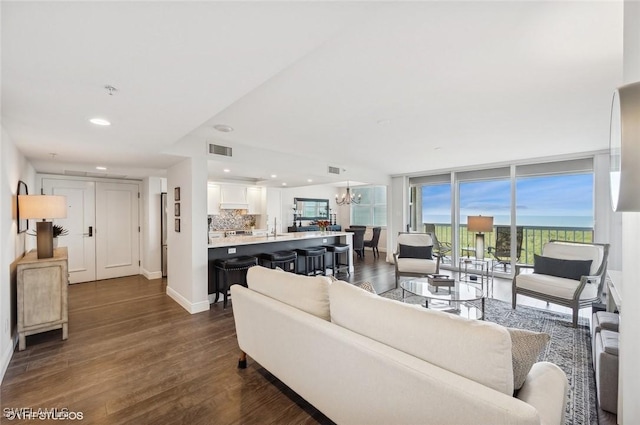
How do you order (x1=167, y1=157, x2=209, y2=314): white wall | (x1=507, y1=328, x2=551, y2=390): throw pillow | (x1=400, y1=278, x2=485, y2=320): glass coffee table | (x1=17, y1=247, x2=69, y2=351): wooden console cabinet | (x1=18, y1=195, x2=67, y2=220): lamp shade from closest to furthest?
1. (x1=507, y1=328, x2=551, y2=390): throw pillow
2. (x1=17, y1=247, x2=69, y2=351): wooden console cabinet
3. (x1=18, y1=195, x2=67, y2=220): lamp shade
4. (x1=400, y1=278, x2=485, y2=320): glass coffee table
5. (x1=167, y1=157, x2=209, y2=314): white wall

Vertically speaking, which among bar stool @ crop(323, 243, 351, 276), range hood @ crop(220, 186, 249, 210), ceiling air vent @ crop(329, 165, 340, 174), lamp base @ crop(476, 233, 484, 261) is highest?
ceiling air vent @ crop(329, 165, 340, 174)

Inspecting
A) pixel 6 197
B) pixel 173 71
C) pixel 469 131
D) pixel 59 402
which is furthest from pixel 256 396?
pixel 469 131

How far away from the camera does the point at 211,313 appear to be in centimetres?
377

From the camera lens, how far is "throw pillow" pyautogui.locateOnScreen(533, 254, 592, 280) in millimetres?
3561

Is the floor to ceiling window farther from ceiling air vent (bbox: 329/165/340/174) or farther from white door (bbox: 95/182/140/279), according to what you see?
white door (bbox: 95/182/140/279)

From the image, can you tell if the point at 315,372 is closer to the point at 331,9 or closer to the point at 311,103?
the point at 331,9

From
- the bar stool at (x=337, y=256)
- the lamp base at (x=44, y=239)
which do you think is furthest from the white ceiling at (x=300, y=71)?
the bar stool at (x=337, y=256)

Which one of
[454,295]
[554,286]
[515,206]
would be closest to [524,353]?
[454,295]

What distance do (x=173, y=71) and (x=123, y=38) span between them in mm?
312

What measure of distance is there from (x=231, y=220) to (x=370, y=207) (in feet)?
16.3

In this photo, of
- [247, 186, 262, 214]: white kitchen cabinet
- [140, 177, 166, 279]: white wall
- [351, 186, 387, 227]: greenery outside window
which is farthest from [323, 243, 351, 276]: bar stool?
[351, 186, 387, 227]: greenery outside window

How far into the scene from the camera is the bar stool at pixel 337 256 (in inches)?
225

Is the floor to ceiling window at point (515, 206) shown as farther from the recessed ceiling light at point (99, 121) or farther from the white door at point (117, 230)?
the white door at point (117, 230)

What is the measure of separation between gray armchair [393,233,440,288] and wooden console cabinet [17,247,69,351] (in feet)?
15.2
